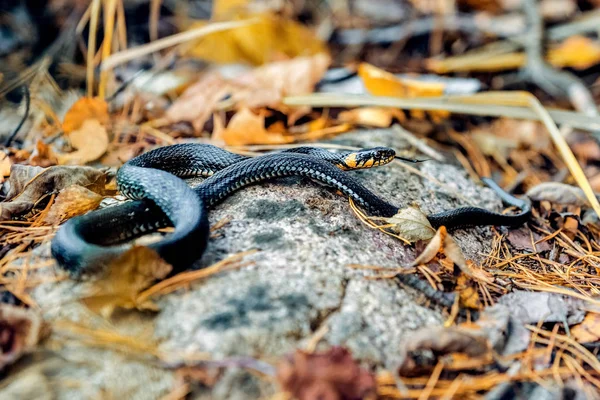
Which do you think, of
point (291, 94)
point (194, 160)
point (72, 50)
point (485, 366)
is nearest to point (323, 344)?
point (485, 366)

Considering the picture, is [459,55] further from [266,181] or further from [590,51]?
[266,181]

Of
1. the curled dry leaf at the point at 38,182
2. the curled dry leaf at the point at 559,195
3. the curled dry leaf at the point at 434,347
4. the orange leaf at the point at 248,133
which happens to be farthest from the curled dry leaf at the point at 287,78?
the curled dry leaf at the point at 434,347

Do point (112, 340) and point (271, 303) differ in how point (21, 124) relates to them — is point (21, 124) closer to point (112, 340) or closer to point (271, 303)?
point (112, 340)

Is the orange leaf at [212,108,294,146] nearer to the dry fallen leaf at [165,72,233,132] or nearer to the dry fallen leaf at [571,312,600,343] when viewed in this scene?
the dry fallen leaf at [165,72,233,132]

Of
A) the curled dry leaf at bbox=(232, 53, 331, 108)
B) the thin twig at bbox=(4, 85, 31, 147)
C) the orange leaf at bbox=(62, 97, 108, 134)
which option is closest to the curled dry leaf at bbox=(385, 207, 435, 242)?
the curled dry leaf at bbox=(232, 53, 331, 108)

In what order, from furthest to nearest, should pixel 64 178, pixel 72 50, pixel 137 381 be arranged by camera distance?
pixel 72 50
pixel 64 178
pixel 137 381
